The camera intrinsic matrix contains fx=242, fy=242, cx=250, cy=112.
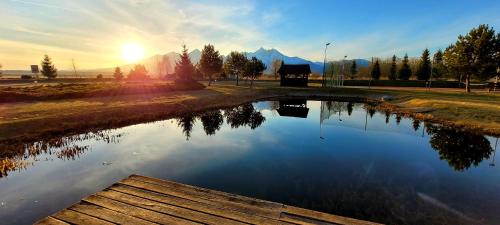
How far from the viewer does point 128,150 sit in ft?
47.9

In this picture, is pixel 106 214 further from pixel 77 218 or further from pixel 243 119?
pixel 243 119

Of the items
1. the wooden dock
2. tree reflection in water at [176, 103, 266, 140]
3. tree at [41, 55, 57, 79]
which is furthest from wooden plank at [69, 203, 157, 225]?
tree at [41, 55, 57, 79]

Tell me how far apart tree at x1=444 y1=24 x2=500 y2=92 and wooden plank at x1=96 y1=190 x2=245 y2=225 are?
55.9m

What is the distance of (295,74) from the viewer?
193 ft

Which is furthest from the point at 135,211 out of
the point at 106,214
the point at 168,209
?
the point at 168,209

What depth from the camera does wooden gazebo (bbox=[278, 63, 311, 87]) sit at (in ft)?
191

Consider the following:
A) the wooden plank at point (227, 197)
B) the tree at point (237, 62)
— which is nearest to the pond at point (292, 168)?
the wooden plank at point (227, 197)

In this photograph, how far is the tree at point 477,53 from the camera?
137ft

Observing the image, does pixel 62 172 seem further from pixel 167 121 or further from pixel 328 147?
pixel 328 147

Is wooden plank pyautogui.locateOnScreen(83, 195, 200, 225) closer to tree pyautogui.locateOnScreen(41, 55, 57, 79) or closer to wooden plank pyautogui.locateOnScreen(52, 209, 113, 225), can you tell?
wooden plank pyautogui.locateOnScreen(52, 209, 113, 225)

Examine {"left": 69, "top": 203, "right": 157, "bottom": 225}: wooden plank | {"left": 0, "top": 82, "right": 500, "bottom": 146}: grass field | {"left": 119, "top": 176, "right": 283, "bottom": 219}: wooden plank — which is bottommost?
{"left": 69, "top": 203, "right": 157, "bottom": 225}: wooden plank

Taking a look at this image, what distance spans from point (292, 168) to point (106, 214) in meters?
8.33

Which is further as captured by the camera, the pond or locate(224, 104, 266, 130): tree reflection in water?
locate(224, 104, 266, 130): tree reflection in water

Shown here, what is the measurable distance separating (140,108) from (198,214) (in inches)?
886
